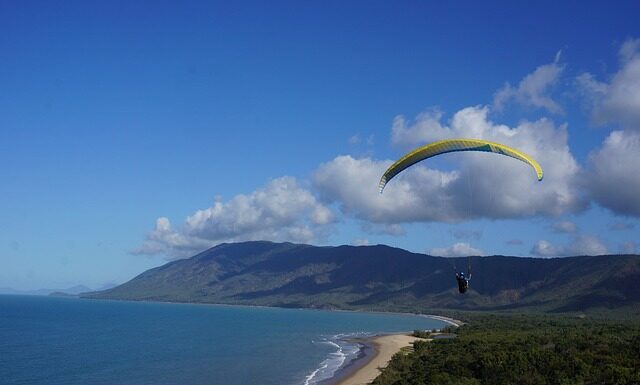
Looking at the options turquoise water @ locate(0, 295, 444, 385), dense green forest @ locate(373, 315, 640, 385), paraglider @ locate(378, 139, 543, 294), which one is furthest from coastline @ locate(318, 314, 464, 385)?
paraglider @ locate(378, 139, 543, 294)

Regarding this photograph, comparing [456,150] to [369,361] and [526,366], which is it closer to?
[526,366]

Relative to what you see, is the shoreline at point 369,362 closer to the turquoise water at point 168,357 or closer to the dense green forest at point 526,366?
the turquoise water at point 168,357

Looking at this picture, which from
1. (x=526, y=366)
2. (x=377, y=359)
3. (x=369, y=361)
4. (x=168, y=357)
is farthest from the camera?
(x=168, y=357)

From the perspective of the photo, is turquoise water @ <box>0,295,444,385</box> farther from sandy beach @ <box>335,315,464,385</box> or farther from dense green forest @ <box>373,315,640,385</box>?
dense green forest @ <box>373,315,640,385</box>

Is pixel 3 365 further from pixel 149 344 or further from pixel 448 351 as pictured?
pixel 448 351

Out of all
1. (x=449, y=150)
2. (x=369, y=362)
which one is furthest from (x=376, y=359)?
(x=449, y=150)

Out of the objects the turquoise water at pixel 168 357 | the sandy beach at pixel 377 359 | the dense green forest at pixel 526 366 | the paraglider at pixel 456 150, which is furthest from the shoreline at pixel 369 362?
the paraglider at pixel 456 150

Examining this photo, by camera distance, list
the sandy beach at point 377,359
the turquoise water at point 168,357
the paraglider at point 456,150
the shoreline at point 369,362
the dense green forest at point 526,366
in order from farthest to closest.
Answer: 1. the turquoise water at point 168,357
2. the shoreline at point 369,362
3. the sandy beach at point 377,359
4. the dense green forest at point 526,366
5. the paraglider at point 456,150
